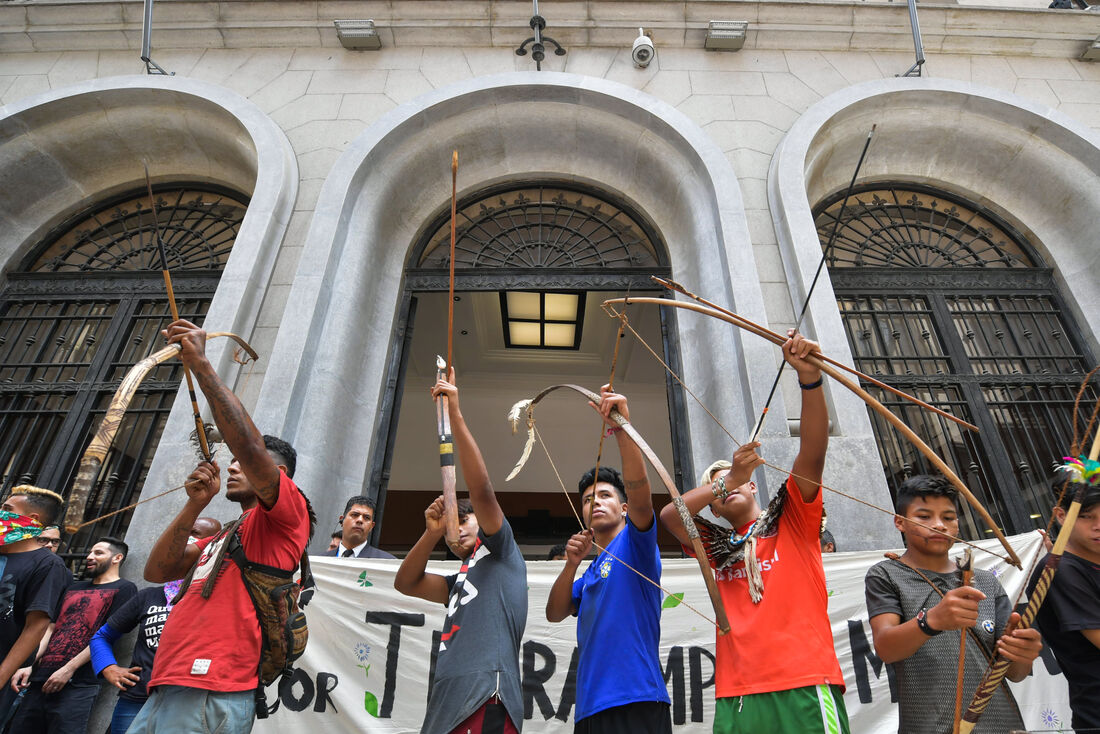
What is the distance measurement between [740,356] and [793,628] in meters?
3.63

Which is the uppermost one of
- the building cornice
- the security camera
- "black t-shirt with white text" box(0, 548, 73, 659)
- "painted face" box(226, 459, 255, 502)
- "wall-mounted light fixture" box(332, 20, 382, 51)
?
the building cornice

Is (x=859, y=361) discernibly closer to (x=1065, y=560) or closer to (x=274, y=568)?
(x=1065, y=560)

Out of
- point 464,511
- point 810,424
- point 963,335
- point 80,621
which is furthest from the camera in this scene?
point 963,335

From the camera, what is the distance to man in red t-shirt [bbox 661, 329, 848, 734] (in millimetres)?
2215

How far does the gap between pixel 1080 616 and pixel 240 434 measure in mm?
3430

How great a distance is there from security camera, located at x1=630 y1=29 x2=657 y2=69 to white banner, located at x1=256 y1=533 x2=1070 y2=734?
5790mm

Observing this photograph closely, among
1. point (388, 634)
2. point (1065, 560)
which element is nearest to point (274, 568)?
point (388, 634)

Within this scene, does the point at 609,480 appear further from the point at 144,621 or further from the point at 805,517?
the point at 144,621

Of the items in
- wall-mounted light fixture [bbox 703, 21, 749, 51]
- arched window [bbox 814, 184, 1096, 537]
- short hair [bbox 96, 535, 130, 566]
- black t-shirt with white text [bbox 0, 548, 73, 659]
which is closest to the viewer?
black t-shirt with white text [bbox 0, 548, 73, 659]

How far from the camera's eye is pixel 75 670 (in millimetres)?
4176

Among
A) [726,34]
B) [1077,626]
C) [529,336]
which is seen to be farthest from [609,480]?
[529,336]

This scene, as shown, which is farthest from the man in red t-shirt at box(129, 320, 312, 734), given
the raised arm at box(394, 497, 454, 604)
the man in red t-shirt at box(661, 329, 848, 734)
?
the man in red t-shirt at box(661, 329, 848, 734)

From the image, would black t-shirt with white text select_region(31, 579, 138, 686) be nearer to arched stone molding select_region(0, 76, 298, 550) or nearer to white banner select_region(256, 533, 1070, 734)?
white banner select_region(256, 533, 1070, 734)

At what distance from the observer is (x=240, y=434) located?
101 inches
